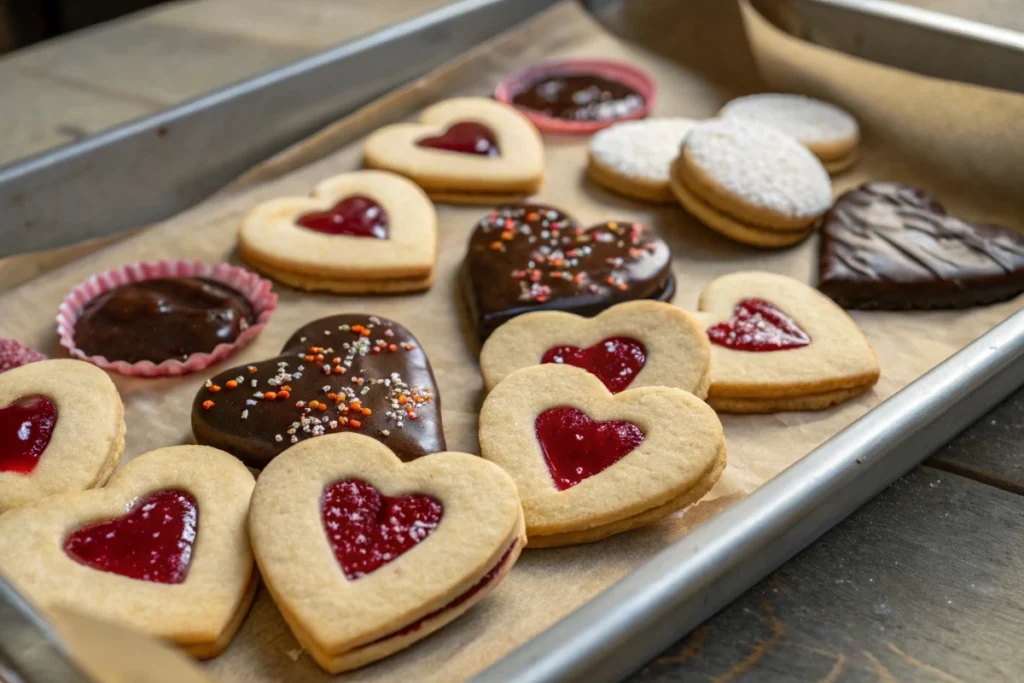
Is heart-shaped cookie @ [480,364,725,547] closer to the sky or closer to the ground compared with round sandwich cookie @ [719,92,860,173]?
closer to the ground

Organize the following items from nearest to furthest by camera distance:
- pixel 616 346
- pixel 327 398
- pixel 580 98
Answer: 1. pixel 327 398
2. pixel 616 346
3. pixel 580 98

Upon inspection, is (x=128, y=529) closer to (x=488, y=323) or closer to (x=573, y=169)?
(x=488, y=323)

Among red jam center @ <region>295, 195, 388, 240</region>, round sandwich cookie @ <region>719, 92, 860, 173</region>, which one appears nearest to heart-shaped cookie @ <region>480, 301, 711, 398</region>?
red jam center @ <region>295, 195, 388, 240</region>

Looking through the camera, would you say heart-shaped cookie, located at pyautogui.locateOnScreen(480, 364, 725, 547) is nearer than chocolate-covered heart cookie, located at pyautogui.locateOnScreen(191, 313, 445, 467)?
Yes

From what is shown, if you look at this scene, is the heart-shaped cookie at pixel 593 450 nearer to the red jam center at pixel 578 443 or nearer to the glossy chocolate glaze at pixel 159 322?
the red jam center at pixel 578 443

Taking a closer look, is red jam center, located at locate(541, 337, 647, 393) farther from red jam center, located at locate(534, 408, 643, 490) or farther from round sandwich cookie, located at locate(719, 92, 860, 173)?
round sandwich cookie, located at locate(719, 92, 860, 173)

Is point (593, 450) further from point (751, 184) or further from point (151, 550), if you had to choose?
point (751, 184)

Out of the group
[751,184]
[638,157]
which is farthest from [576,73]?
[751,184]

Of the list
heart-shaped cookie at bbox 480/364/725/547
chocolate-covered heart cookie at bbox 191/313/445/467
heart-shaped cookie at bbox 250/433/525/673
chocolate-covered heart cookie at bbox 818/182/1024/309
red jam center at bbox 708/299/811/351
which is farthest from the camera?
chocolate-covered heart cookie at bbox 818/182/1024/309
